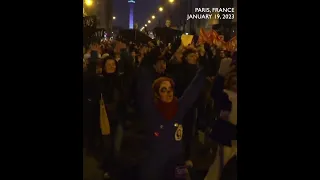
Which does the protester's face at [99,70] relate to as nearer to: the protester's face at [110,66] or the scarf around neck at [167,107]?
the protester's face at [110,66]

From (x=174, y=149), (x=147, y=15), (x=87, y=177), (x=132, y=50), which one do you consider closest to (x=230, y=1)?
(x=147, y=15)

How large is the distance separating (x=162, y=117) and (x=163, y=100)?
13 cm

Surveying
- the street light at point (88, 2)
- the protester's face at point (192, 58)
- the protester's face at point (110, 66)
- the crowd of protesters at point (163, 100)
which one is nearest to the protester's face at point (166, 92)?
the crowd of protesters at point (163, 100)

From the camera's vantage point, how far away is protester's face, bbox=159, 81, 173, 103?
2922 millimetres

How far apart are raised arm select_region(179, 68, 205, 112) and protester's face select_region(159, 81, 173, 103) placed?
86mm

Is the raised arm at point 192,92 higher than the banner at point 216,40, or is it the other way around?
the banner at point 216,40

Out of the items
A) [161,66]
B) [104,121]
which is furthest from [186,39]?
[104,121]

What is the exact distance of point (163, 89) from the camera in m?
2.92

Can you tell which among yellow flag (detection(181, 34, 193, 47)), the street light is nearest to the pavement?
yellow flag (detection(181, 34, 193, 47))

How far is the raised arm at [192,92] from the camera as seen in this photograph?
295cm

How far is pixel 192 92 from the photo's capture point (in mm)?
2955

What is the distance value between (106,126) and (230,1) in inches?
49.8

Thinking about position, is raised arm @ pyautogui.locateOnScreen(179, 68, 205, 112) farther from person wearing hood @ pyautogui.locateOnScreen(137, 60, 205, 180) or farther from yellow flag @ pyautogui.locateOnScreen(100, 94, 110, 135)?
yellow flag @ pyautogui.locateOnScreen(100, 94, 110, 135)

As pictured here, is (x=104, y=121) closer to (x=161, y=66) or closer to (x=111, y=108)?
(x=111, y=108)
